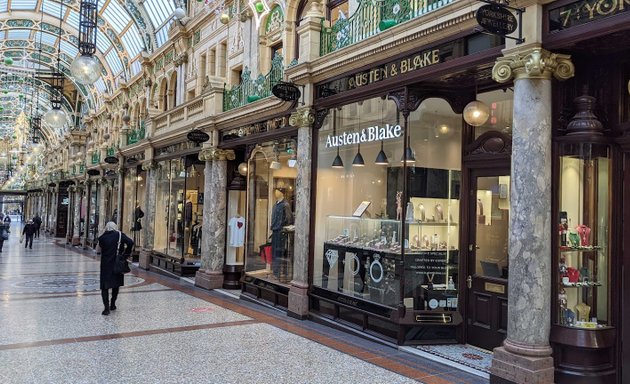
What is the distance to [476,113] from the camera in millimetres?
6723

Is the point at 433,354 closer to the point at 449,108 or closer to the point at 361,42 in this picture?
the point at 449,108

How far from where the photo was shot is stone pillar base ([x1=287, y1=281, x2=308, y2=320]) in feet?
29.1

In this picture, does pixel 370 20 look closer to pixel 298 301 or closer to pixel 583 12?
pixel 583 12

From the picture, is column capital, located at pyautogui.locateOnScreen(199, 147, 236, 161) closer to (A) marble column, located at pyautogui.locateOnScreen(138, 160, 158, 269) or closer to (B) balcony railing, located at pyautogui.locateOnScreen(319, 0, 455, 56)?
(B) balcony railing, located at pyautogui.locateOnScreen(319, 0, 455, 56)

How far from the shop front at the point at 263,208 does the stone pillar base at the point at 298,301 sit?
510 mm

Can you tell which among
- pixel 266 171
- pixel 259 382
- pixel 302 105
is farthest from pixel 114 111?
pixel 259 382

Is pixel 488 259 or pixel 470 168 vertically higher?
pixel 470 168

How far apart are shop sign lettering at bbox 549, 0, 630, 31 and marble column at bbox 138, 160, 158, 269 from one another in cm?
1443

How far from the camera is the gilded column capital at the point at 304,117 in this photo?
29.9 ft

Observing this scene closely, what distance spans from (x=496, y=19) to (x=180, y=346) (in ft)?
18.5

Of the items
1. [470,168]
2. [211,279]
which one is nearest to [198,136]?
[211,279]

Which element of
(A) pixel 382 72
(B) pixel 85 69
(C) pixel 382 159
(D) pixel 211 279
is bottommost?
(D) pixel 211 279

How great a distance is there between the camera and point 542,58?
5141mm

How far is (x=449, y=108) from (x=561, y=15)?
2.62m
